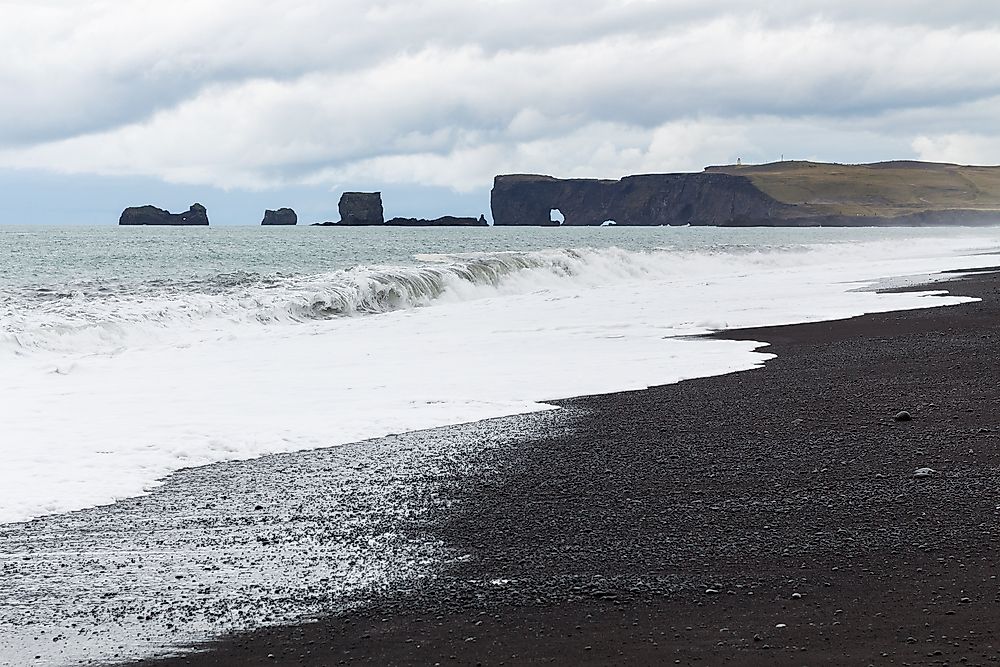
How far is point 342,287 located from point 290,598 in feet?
63.4

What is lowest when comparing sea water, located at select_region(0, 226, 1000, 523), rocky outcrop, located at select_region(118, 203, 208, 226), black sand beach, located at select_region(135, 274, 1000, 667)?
black sand beach, located at select_region(135, 274, 1000, 667)

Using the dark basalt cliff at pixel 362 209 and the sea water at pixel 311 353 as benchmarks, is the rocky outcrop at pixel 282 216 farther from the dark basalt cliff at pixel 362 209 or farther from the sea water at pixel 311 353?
the sea water at pixel 311 353

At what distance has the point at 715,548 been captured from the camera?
15.8 ft

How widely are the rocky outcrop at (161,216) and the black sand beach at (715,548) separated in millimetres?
149735

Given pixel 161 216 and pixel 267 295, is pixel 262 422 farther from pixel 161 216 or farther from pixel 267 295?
pixel 161 216

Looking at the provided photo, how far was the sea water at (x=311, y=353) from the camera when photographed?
761 cm

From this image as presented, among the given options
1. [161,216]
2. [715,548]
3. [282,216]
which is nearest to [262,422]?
[715,548]

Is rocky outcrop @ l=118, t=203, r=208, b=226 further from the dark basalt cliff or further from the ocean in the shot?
the ocean

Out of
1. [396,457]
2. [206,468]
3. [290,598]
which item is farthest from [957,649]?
[206,468]

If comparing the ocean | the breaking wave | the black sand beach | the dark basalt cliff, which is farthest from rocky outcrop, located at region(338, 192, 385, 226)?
the black sand beach

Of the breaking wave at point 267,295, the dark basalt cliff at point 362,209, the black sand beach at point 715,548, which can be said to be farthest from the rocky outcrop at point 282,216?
the black sand beach at point 715,548

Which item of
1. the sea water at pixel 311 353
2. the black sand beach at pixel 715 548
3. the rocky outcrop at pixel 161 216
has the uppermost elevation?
the rocky outcrop at pixel 161 216

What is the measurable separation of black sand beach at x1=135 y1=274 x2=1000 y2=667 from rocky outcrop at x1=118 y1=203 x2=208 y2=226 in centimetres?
14974

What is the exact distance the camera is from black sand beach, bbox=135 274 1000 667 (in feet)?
12.2
